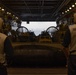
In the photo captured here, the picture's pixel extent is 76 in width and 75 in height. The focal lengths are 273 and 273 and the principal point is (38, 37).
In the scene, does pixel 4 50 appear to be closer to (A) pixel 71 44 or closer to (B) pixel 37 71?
(A) pixel 71 44

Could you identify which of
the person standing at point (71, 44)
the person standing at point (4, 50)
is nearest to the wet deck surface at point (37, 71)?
the person standing at point (71, 44)

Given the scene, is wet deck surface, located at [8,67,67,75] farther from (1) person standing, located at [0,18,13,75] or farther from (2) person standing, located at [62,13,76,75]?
(1) person standing, located at [0,18,13,75]

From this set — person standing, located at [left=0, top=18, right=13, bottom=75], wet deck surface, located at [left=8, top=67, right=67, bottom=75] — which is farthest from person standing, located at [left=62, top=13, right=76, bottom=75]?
wet deck surface, located at [left=8, top=67, right=67, bottom=75]

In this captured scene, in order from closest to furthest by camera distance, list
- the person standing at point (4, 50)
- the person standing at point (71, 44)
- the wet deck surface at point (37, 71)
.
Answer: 1. the person standing at point (4, 50)
2. the person standing at point (71, 44)
3. the wet deck surface at point (37, 71)

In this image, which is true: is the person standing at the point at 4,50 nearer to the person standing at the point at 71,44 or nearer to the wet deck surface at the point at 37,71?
the person standing at the point at 71,44

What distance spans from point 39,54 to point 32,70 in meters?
0.60

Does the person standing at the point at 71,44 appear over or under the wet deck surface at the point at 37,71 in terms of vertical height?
over

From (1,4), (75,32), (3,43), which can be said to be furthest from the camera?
(1,4)

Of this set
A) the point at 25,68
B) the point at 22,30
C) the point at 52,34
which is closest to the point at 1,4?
the point at 22,30

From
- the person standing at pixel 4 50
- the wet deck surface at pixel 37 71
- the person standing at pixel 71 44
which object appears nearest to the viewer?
the person standing at pixel 4 50

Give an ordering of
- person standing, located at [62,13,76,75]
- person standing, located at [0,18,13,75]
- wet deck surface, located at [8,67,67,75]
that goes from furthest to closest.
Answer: wet deck surface, located at [8,67,67,75]
person standing, located at [62,13,76,75]
person standing, located at [0,18,13,75]

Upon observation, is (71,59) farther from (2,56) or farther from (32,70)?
(32,70)

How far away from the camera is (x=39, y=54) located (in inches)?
349

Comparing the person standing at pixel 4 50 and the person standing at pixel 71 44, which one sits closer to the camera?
the person standing at pixel 4 50
